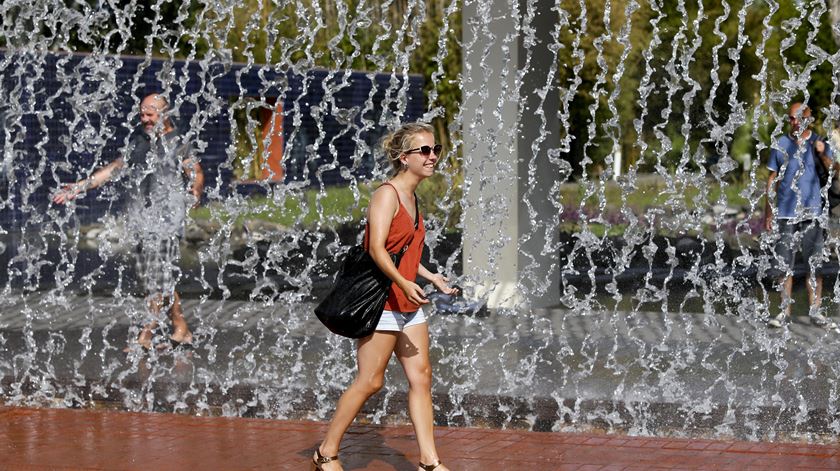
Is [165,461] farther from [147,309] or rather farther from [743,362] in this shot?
[743,362]

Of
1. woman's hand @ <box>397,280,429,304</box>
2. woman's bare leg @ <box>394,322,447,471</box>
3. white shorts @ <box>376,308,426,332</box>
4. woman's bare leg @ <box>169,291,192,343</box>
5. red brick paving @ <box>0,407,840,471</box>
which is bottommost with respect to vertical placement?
red brick paving @ <box>0,407,840,471</box>

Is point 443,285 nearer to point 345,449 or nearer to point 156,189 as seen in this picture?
point 345,449

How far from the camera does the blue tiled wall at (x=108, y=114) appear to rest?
8.91 m

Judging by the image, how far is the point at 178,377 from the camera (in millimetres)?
7664

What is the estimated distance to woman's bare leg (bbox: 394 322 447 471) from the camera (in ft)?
17.9

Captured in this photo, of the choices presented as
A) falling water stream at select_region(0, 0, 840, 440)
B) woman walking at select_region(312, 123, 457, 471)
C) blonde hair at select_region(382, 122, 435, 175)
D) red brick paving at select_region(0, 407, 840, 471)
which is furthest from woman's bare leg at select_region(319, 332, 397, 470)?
falling water stream at select_region(0, 0, 840, 440)

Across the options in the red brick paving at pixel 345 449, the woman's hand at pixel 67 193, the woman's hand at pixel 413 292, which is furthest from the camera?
the woman's hand at pixel 67 193

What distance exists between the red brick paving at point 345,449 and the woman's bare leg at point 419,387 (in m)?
0.57

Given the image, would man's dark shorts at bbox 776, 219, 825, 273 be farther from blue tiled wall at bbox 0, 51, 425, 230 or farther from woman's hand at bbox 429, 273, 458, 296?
woman's hand at bbox 429, 273, 458, 296

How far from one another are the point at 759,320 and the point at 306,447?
3.92 m

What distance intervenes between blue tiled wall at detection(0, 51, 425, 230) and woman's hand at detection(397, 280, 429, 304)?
307cm

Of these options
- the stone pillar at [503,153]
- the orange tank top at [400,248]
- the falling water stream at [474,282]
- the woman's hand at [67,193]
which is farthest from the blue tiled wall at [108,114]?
the orange tank top at [400,248]

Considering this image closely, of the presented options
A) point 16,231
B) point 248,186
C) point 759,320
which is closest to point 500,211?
point 759,320

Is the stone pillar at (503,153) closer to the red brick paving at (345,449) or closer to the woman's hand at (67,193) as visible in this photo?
the woman's hand at (67,193)
